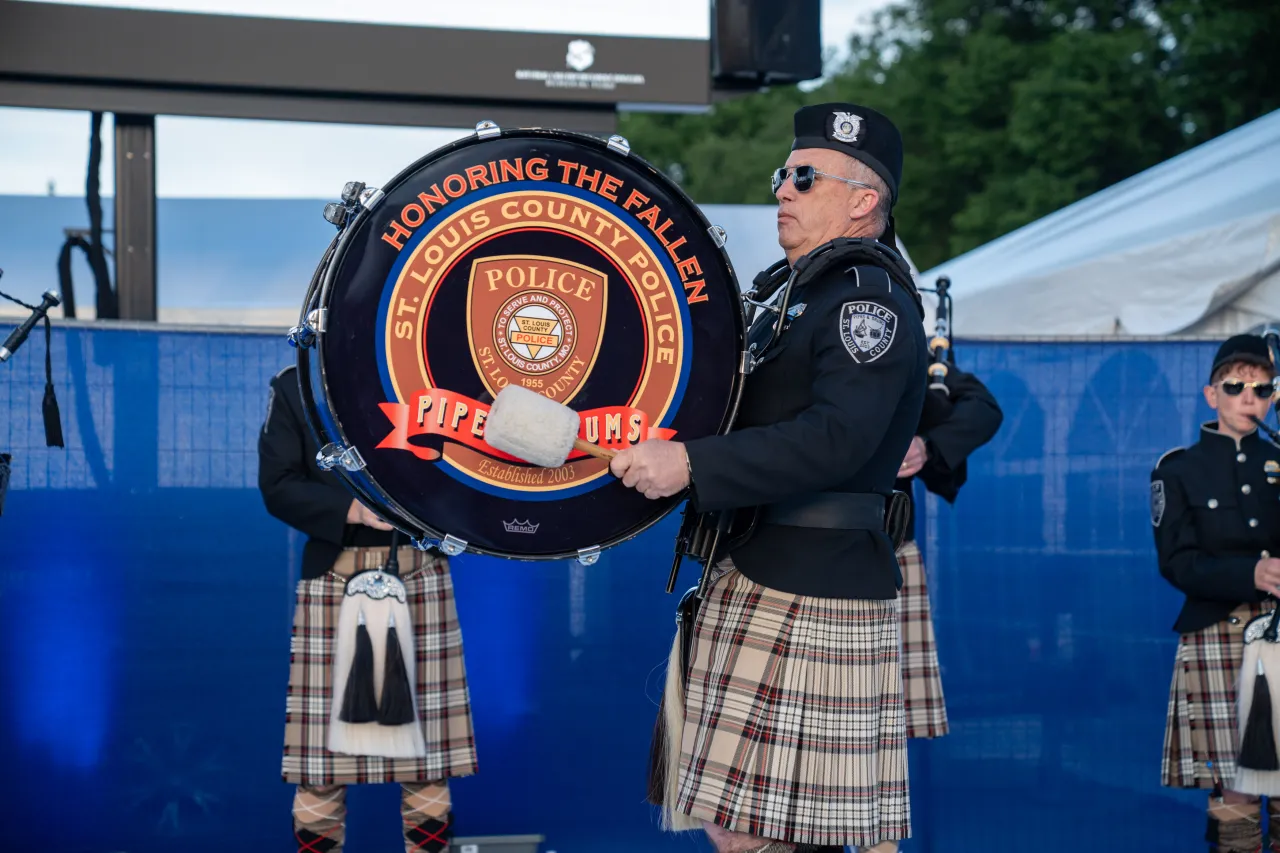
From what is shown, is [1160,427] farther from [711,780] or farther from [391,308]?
[391,308]

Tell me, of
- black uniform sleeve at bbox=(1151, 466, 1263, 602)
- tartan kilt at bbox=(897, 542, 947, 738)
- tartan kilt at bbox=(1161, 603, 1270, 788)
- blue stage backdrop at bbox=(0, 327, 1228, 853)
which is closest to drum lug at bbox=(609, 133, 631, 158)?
tartan kilt at bbox=(897, 542, 947, 738)

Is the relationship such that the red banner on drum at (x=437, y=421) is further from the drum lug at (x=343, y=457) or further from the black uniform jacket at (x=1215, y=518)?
the black uniform jacket at (x=1215, y=518)

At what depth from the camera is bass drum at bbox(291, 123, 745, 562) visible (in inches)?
80.0

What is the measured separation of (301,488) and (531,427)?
5.19 feet

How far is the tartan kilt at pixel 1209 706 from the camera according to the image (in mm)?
3561

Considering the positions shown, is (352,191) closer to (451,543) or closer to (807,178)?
(451,543)

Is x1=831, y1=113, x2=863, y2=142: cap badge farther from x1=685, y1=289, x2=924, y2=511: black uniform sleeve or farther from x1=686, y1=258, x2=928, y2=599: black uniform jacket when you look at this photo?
x1=685, y1=289, x2=924, y2=511: black uniform sleeve

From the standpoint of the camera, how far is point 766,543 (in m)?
2.29

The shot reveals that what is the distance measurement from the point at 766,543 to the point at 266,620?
2003 millimetres

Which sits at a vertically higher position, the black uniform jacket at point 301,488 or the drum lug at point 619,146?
the drum lug at point 619,146

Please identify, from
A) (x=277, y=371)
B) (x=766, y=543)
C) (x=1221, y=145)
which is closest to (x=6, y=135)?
(x=277, y=371)

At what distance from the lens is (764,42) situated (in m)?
3.90

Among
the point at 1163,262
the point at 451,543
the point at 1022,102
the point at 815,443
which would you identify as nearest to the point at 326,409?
the point at 451,543

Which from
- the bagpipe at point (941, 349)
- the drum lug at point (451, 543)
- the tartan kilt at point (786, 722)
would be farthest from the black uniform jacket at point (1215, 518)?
the drum lug at point (451, 543)
